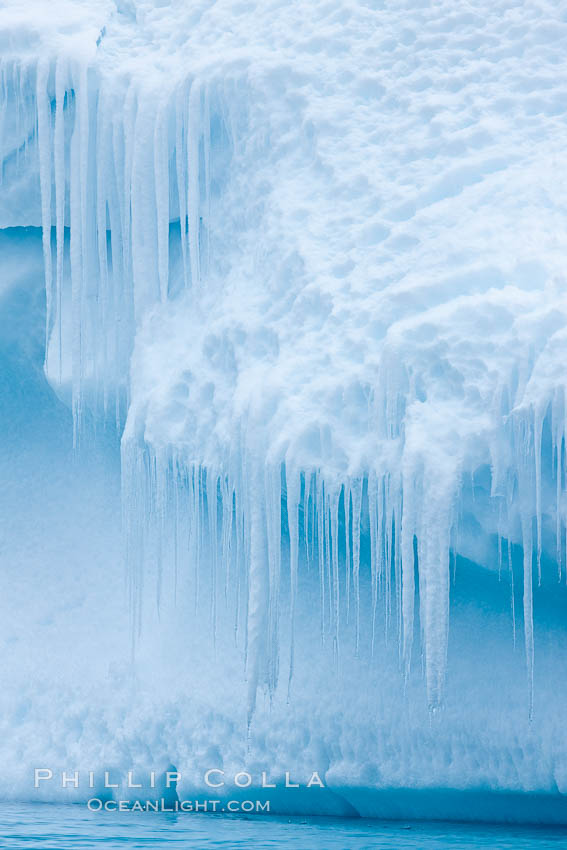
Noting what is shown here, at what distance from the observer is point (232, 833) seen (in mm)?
5957

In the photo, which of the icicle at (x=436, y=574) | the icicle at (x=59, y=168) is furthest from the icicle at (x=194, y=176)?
the icicle at (x=436, y=574)

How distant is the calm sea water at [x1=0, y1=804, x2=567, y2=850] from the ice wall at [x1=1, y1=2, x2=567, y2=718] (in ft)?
2.44

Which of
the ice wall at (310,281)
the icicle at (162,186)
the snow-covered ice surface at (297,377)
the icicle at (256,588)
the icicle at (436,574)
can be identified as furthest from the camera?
the icicle at (162,186)

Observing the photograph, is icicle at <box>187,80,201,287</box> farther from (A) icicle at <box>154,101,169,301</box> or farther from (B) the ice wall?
(A) icicle at <box>154,101,169,301</box>

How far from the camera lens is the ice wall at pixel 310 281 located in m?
5.46

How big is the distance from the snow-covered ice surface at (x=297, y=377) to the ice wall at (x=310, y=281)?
0.02m

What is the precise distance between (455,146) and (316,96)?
0.82 metres

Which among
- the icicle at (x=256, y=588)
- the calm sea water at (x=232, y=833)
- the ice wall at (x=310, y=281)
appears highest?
the ice wall at (x=310, y=281)

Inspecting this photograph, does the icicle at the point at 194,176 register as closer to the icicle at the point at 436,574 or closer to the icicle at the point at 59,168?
the icicle at the point at 59,168

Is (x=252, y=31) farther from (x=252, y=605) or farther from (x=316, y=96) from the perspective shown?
(x=252, y=605)

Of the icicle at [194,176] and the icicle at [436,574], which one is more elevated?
the icicle at [194,176]

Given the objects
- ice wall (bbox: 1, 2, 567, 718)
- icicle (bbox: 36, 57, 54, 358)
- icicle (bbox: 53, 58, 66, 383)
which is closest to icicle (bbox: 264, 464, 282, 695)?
ice wall (bbox: 1, 2, 567, 718)

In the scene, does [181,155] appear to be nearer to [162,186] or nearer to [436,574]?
[162,186]

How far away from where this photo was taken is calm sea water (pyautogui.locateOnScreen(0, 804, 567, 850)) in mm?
5570
